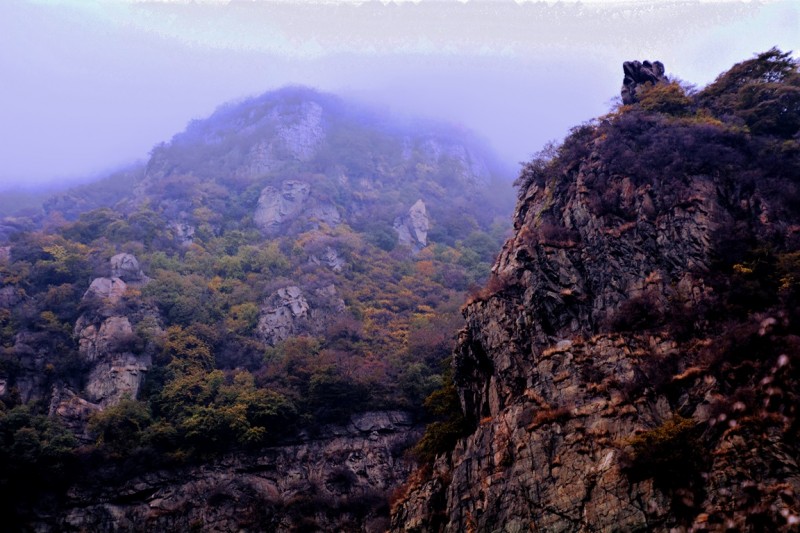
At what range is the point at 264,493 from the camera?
33188 millimetres

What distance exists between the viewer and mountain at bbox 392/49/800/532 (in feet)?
57.8

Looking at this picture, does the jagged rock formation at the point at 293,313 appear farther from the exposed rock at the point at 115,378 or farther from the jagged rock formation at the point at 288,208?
the jagged rock formation at the point at 288,208

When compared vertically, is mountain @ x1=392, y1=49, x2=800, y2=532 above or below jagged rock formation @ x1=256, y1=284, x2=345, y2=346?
above

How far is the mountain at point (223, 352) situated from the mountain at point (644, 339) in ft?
29.0

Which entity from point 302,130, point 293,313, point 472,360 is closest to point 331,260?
point 293,313

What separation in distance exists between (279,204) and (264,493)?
44992 mm

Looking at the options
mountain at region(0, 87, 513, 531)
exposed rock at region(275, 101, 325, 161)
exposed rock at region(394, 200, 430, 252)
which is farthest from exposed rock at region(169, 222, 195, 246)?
exposed rock at region(275, 101, 325, 161)

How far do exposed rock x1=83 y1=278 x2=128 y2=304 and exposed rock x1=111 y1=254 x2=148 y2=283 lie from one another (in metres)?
1.53

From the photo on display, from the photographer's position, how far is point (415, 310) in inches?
2051

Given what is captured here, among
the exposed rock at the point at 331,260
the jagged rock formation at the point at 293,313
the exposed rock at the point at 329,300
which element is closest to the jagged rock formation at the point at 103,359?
the jagged rock formation at the point at 293,313

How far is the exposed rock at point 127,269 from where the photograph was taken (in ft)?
159

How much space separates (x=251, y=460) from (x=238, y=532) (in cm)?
417

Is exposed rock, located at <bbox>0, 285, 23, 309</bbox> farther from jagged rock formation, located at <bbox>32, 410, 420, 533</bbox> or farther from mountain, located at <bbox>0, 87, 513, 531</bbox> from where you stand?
jagged rock formation, located at <bbox>32, 410, 420, 533</bbox>

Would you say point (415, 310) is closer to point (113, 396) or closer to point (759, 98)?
point (113, 396)
